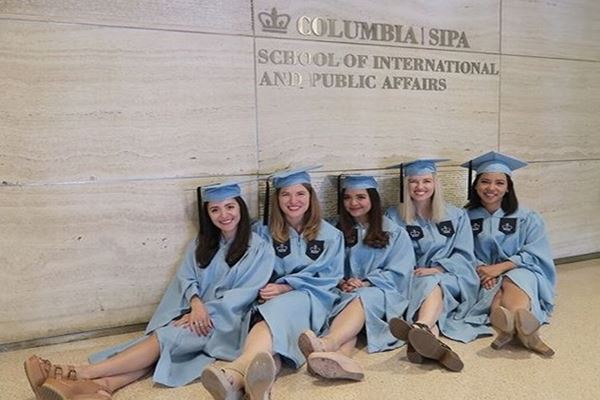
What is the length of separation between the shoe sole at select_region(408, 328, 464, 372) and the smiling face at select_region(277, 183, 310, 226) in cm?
89

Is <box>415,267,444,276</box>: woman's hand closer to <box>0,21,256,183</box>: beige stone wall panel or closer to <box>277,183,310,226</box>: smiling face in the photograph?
<box>277,183,310,226</box>: smiling face

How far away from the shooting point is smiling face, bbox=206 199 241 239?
2.75m

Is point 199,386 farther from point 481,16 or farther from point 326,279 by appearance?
point 481,16

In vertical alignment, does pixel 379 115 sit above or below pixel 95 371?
above

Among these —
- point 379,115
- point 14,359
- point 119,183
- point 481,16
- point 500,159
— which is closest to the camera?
point 14,359

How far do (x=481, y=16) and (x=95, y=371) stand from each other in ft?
10.9

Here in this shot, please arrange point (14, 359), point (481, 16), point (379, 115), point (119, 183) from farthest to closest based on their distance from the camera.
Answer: point (481, 16)
point (379, 115)
point (119, 183)
point (14, 359)

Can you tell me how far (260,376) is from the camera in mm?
1962

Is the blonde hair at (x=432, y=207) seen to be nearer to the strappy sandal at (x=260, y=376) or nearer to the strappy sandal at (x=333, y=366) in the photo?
the strappy sandal at (x=333, y=366)

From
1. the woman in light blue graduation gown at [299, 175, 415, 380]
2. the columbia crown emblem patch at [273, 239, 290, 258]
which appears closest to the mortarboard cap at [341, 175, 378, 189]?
the woman in light blue graduation gown at [299, 175, 415, 380]

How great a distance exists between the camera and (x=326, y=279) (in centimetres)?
280

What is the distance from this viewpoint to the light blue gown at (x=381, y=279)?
107 inches

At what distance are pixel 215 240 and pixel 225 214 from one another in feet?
0.65

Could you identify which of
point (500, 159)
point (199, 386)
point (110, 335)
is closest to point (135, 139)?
point (110, 335)
